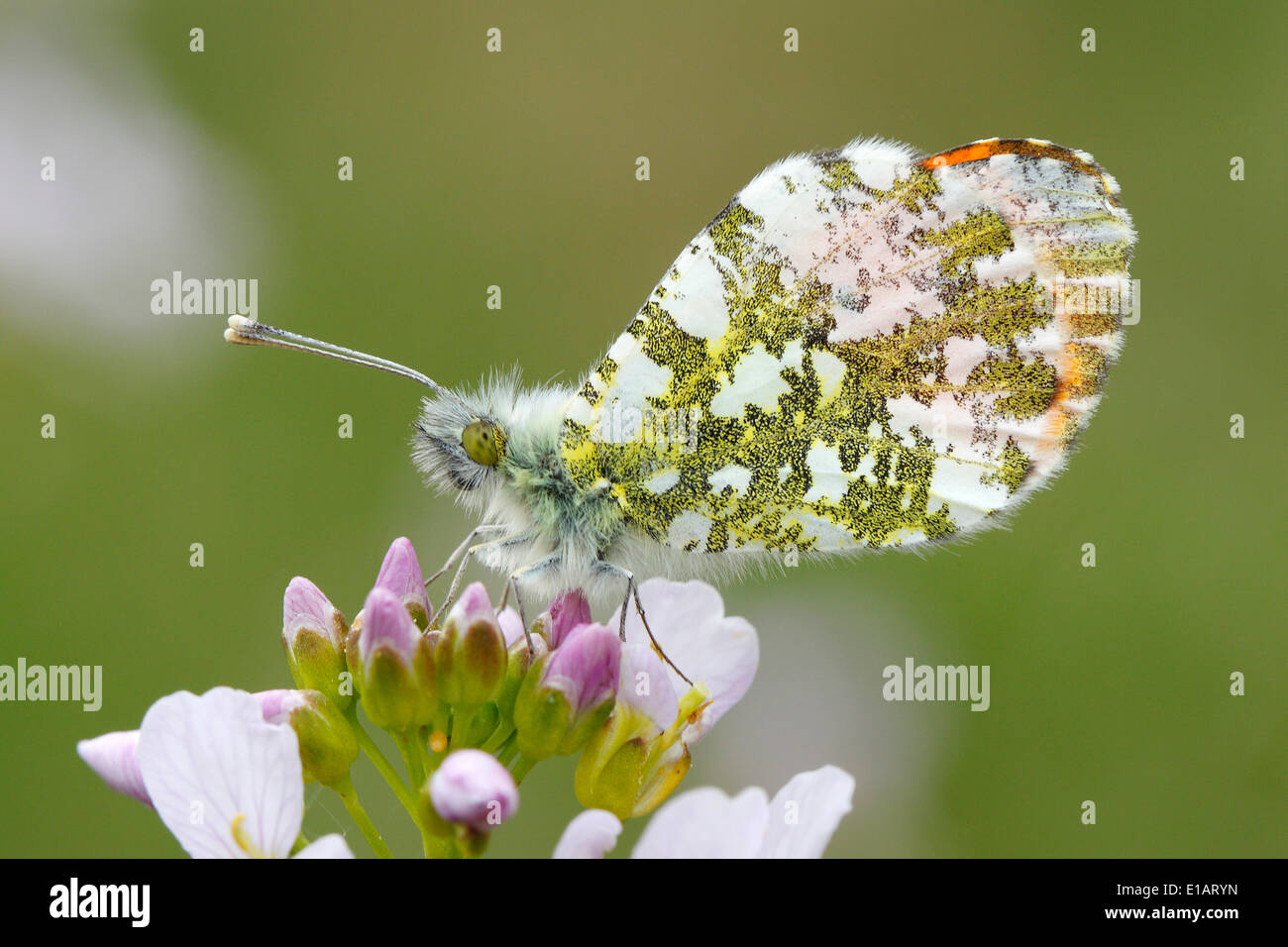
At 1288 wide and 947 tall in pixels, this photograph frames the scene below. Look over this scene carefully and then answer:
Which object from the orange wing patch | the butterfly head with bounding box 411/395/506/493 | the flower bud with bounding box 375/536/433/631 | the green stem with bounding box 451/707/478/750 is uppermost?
the orange wing patch

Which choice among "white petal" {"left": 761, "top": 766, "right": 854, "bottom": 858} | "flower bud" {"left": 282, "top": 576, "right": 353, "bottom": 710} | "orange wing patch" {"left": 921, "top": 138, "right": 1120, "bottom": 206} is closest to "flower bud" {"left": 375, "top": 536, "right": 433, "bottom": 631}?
"flower bud" {"left": 282, "top": 576, "right": 353, "bottom": 710}

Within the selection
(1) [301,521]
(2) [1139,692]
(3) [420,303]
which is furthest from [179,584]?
(2) [1139,692]

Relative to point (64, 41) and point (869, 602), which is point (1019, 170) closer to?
point (869, 602)

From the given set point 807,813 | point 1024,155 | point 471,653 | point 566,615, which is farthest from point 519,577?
point 1024,155

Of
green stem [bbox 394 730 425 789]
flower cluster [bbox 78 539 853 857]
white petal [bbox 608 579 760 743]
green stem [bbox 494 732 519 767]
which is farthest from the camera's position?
white petal [bbox 608 579 760 743]

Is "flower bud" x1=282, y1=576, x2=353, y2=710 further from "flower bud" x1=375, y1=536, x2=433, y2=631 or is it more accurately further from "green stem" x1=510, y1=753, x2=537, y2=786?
"green stem" x1=510, y1=753, x2=537, y2=786

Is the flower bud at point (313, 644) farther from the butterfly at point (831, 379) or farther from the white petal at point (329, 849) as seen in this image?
the white petal at point (329, 849)
